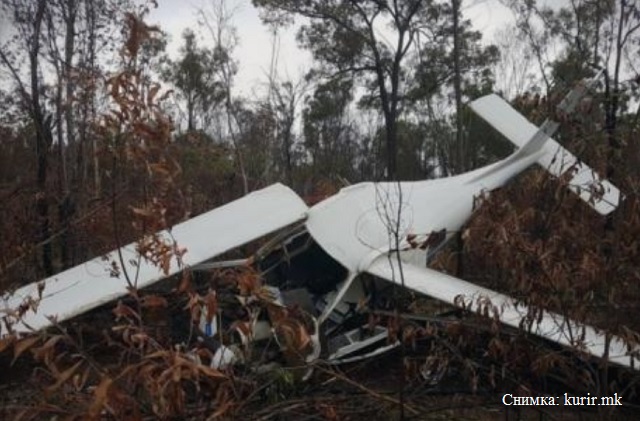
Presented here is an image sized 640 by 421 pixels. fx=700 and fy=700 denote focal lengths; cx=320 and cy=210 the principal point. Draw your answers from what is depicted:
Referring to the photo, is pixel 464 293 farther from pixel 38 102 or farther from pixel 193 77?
pixel 193 77

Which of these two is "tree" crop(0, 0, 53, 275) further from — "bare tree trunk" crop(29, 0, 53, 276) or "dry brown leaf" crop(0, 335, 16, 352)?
"dry brown leaf" crop(0, 335, 16, 352)

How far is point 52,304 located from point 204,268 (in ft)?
4.41

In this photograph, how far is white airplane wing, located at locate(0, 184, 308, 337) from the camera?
587 cm

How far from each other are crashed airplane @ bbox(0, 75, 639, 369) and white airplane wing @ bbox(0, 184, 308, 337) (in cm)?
1

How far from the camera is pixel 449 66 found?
2630 centimetres

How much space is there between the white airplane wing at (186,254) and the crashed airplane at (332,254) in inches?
0.4

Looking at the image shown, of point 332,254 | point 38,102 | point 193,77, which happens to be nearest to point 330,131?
point 193,77

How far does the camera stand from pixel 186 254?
6449mm

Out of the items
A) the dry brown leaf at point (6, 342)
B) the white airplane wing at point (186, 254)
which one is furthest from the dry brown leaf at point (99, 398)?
the white airplane wing at point (186, 254)

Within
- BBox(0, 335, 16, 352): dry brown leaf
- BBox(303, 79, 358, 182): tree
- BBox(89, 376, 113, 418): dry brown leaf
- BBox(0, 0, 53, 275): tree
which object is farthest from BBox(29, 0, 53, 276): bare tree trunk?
BBox(303, 79, 358, 182): tree

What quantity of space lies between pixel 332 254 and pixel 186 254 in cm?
136

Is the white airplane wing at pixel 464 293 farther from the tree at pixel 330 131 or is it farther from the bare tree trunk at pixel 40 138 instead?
the tree at pixel 330 131

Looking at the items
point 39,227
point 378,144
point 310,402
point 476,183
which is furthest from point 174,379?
point 378,144

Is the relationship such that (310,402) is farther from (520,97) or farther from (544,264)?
(520,97)
